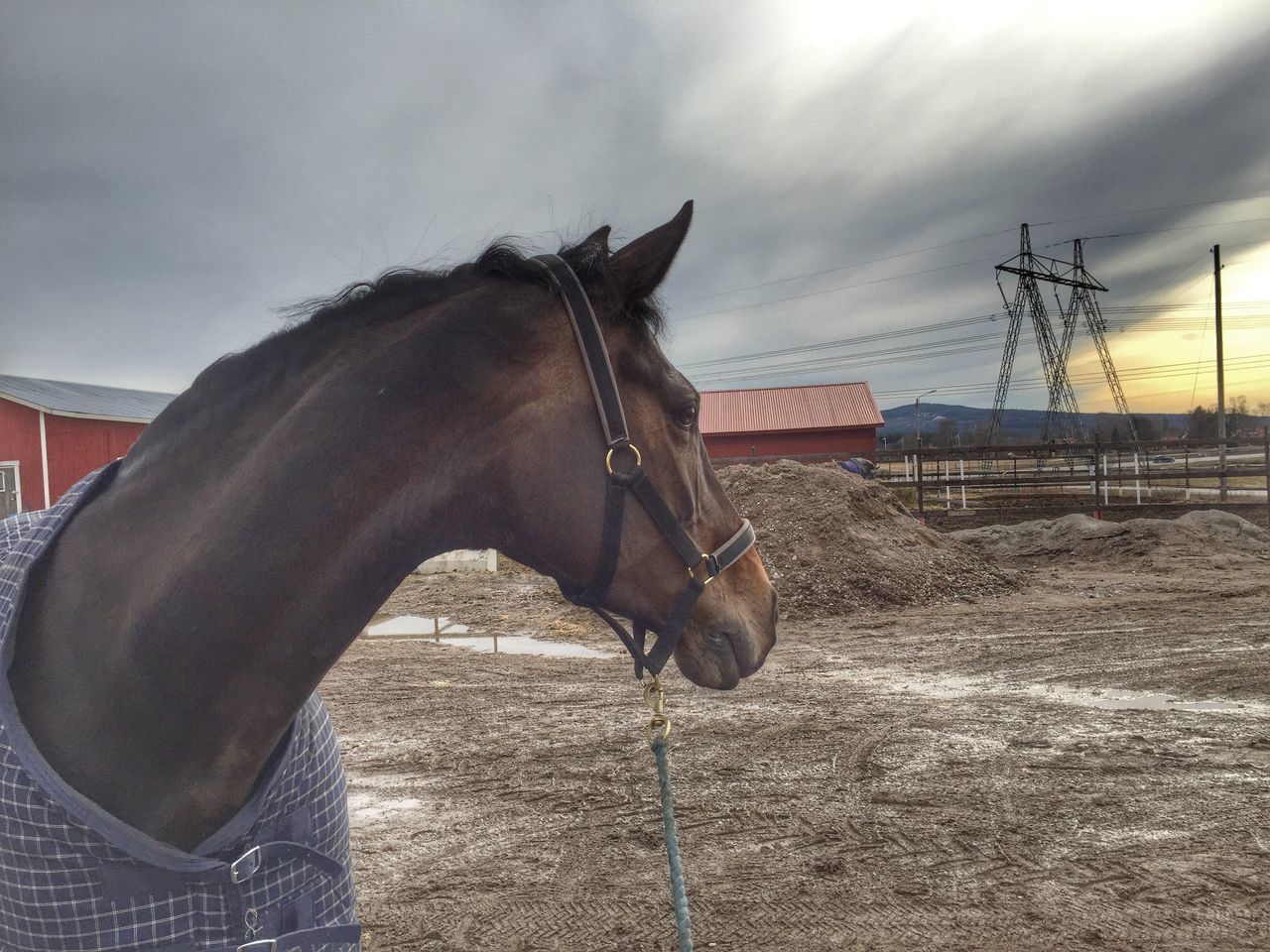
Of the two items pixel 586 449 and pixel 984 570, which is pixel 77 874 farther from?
pixel 984 570

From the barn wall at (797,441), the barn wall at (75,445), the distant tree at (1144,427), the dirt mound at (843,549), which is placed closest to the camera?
the dirt mound at (843,549)

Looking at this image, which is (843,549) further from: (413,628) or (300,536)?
(300,536)

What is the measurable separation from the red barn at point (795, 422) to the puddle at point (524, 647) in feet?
69.6

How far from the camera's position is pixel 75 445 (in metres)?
18.0

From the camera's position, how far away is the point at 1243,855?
3.43 m

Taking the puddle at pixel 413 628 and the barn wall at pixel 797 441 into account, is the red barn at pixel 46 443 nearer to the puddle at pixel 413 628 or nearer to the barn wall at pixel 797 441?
the puddle at pixel 413 628

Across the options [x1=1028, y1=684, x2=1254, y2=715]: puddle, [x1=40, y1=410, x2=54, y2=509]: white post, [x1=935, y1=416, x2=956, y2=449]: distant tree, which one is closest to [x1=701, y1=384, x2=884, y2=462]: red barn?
[x1=935, y1=416, x2=956, y2=449]: distant tree

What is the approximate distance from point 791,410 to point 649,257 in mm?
33630

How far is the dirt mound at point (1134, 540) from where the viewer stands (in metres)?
13.6

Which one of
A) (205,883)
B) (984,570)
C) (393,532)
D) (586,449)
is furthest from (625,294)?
(984,570)

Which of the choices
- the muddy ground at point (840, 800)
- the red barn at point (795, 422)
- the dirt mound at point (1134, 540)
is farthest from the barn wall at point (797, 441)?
the muddy ground at point (840, 800)

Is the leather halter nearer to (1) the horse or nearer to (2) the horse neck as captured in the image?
(1) the horse

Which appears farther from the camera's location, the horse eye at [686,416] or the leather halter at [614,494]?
the horse eye at [686,416]

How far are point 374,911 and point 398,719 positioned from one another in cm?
298
